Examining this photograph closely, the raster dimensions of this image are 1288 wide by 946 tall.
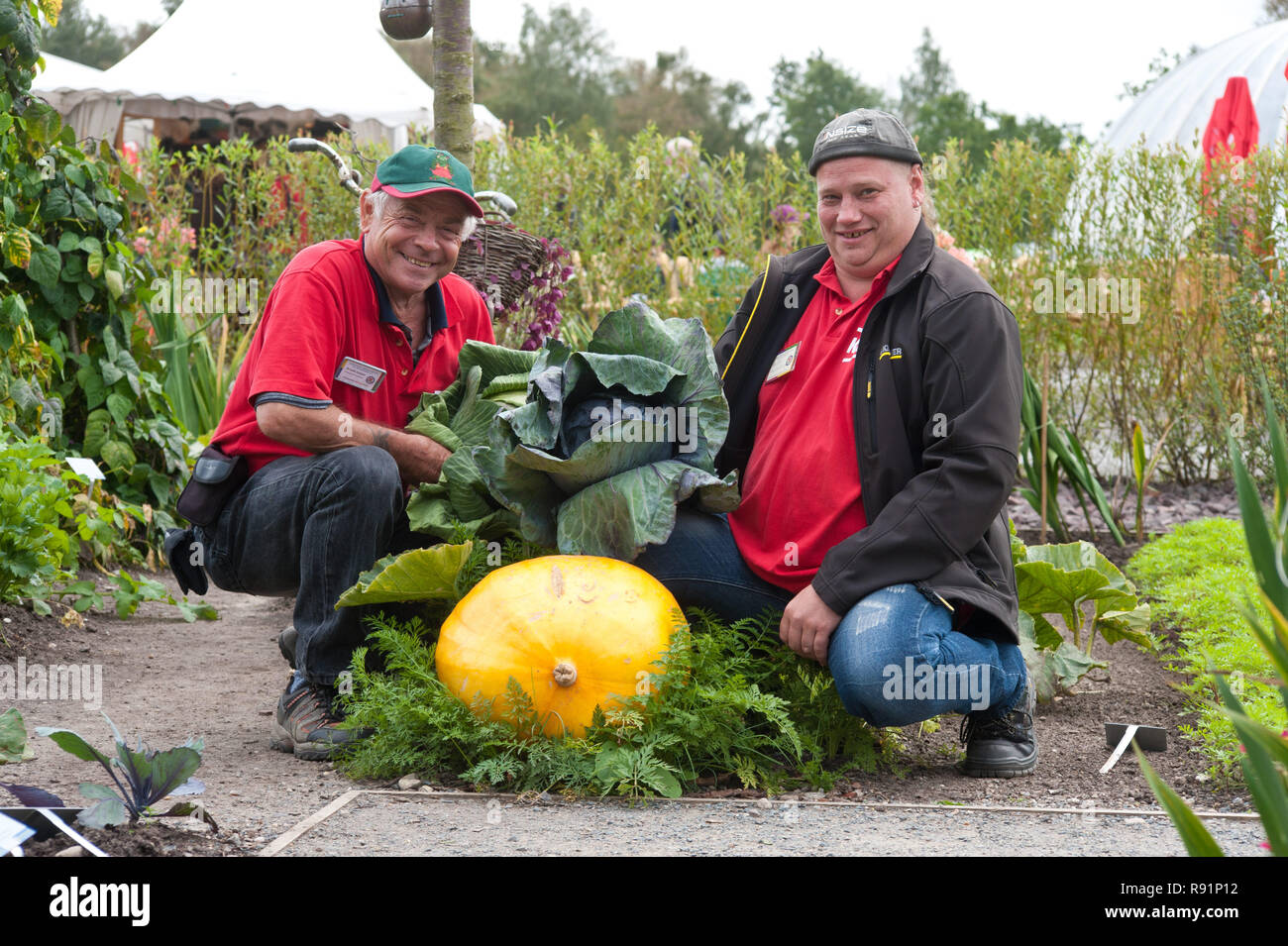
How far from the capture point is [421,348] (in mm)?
3471

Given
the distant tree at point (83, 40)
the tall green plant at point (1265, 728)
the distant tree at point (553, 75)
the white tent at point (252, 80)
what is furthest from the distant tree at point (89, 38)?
the tall green plant at point (1265, 728)

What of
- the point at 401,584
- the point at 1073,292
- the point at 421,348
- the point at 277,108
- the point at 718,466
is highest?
the point at 277,108

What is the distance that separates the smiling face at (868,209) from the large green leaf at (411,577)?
121cm

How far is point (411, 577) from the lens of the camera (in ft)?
9.86

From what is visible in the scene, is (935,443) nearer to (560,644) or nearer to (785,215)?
(560,644)

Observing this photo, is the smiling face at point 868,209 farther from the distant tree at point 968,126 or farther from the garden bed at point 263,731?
the distant tree at point 968,126

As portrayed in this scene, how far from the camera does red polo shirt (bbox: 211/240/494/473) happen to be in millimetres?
3146

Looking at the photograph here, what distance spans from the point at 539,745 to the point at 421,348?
4.12ft

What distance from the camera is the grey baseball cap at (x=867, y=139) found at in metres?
2.99

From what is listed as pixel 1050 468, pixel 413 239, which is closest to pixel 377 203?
pixel 413 239

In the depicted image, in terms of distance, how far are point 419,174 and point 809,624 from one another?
5.19ft

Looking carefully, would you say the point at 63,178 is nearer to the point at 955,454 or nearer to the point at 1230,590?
the point at 955,454
